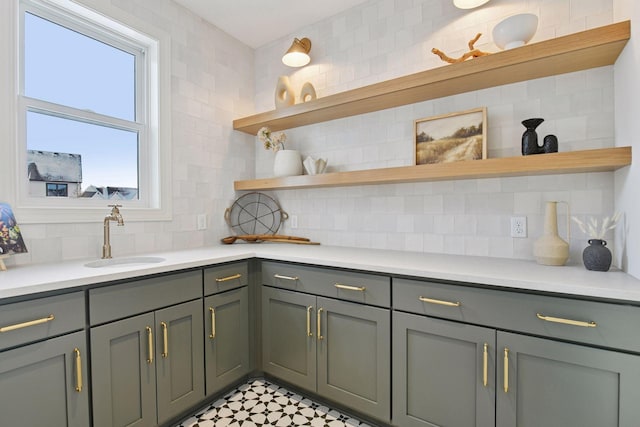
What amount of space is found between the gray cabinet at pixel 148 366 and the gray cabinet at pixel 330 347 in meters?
0.48

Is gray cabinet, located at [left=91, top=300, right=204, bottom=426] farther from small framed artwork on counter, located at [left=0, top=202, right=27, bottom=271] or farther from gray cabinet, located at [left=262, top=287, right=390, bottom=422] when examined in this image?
small framed artwork on counter, located at [left=0, top=202, right=27, bottom=271]

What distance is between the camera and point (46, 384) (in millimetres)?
1247

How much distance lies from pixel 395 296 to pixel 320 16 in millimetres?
2273

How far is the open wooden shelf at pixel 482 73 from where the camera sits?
1439 mm

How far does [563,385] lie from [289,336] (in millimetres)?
1393

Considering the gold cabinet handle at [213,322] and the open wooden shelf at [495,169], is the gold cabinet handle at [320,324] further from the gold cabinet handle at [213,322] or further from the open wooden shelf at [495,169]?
the open wooden shelf at [495,169]

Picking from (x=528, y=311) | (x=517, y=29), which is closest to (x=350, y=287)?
(x=528, y=311)

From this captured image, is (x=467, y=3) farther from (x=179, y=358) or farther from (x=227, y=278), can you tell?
(x=179, y=358)

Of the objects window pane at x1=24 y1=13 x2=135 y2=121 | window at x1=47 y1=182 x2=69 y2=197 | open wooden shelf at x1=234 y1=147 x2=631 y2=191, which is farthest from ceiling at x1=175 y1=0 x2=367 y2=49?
Result: window at x1=47 y1=182 x2=69 y2=197

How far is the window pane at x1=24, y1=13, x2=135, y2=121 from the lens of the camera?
1.81 meters

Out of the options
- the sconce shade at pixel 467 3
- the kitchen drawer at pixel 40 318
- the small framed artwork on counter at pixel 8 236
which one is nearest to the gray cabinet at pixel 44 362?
the kitchen drawer at pixel 40 318

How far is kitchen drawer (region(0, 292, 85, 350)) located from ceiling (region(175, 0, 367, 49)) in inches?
87.5

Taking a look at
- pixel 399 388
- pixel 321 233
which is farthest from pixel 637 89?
pixel 321 233

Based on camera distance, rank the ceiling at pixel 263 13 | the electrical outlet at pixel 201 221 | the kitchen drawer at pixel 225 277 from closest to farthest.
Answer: the kitchen drawer at pixel 225 277 → the ceiling at pixel 263 13 → the electrical outlet at pixel 201 221
